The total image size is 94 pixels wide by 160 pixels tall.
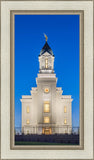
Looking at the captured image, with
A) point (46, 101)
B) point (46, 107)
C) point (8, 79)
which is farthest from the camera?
point (46, 101)

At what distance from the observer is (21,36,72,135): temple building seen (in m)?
8.84

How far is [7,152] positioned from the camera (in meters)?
3.87

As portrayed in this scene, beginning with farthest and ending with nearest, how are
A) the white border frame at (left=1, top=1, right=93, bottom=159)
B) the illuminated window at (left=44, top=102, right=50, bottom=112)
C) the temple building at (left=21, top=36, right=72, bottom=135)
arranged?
1. the illuminated window at (left=44, top=102, right=50, bottom=112)
2. the temple building at (left=21, top=36, right=72, bottom=135)
3. the white border frame at (left=1, top=1, right=93, bottom=159)

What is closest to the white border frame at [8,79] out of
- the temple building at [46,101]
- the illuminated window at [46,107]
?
the temple building at [46,101]

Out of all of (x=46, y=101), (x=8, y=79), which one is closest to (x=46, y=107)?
(x=46, y=101)

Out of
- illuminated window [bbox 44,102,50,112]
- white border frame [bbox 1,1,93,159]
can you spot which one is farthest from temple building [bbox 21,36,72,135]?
white border frame [bbox 1,1,93,159]

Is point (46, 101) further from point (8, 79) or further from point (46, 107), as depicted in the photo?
point (8, 79)

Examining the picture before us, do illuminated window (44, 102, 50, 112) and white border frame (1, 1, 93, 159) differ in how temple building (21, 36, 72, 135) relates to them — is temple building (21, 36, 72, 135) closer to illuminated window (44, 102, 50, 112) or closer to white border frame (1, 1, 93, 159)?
illuminated window (44, 102, 50, 112)

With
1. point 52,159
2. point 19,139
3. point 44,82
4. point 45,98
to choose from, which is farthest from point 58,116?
point 52,159

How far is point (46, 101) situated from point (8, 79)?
17.6ft

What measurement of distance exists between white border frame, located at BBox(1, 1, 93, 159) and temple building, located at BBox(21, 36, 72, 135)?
14.5 ft

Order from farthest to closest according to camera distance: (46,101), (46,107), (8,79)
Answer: (46,101) → (46,107) → (8,79)

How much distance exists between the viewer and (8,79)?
3.94 m

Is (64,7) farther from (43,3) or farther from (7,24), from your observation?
(7,24)
